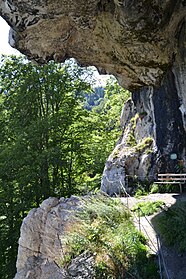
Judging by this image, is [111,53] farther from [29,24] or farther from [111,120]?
[111,120]

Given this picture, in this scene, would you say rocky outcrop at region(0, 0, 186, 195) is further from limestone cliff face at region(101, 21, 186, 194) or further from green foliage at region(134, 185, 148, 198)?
green foliage at region(134, 185, 148, 198)

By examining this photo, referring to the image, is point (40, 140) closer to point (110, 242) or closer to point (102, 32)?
point (102, 32)

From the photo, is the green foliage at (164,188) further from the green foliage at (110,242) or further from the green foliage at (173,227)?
the green foliage at (110,242)

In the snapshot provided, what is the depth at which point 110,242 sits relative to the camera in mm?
6914

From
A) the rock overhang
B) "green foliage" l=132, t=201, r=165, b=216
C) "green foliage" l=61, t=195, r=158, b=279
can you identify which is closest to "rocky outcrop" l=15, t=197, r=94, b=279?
"green foliage" l=61, t=195, r=158, b=279

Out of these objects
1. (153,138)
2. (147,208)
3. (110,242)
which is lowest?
(110,242)

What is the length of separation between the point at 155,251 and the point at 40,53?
18.6ft

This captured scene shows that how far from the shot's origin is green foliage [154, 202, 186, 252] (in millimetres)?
7167

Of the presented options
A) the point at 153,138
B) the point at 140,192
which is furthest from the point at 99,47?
the point at 140,192

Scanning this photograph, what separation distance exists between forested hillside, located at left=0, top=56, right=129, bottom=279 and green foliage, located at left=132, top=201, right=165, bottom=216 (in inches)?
235

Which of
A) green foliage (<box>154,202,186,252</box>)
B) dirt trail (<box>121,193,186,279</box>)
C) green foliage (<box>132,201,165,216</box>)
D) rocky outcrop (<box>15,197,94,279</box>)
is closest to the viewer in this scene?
dirt trail (<box>121,193,186,279</box>)

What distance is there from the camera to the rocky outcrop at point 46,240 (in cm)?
814

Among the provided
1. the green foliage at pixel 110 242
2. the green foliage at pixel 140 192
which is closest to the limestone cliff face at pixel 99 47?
the green foliage at pixel 110 242

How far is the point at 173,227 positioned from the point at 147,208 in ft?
6.41
